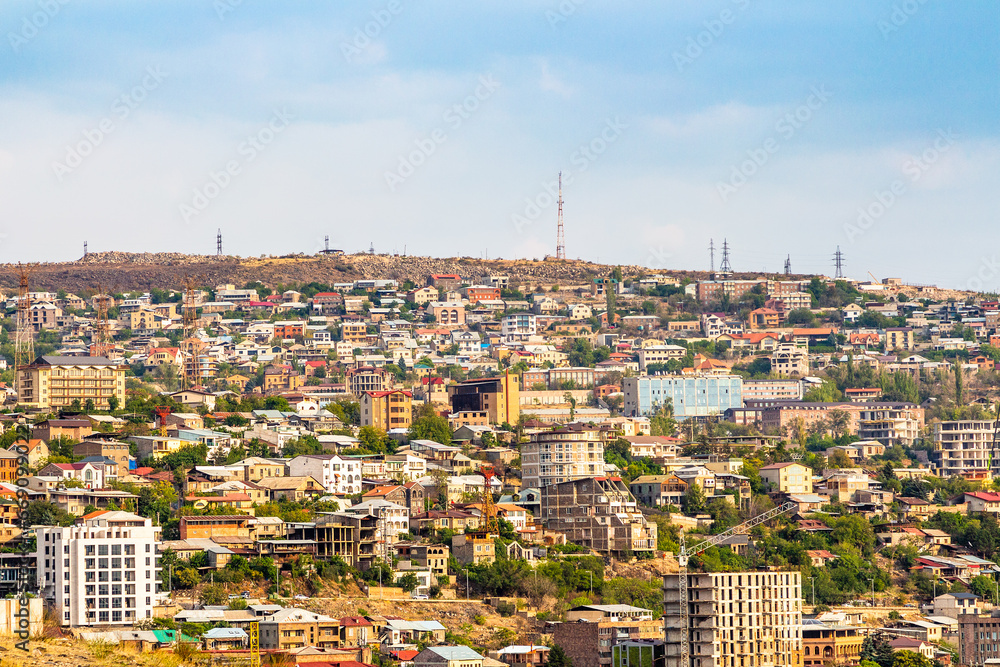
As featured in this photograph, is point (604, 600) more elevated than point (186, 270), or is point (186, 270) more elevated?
point (186, 270)

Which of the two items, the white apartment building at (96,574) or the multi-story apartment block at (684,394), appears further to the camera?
the multi-story apartment block at (684,394)

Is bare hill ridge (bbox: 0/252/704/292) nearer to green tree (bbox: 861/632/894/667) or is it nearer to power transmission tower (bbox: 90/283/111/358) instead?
power transmission tower (bbox: 90/283/111/358)

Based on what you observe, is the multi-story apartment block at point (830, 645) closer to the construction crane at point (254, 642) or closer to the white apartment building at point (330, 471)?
the construction crane at point (254, 642)

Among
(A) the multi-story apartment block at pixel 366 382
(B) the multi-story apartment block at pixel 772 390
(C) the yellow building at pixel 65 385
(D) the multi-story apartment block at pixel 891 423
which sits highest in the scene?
(C) the yellow building at pixel 65 385

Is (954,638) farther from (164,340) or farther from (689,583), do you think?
(164,340)

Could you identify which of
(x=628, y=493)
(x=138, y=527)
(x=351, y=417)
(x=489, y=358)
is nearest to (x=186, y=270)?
(x=489, y=358)

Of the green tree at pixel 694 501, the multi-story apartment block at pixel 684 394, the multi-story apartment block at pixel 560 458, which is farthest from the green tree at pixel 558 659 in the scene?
the multi-story apartment block at pixel 684 394
